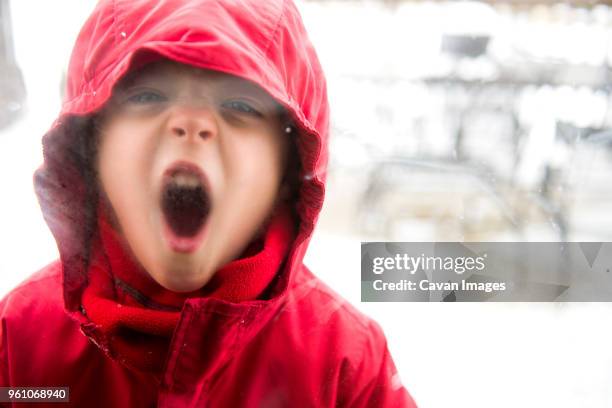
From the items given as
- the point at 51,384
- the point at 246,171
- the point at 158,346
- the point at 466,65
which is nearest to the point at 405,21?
the point at 466,65

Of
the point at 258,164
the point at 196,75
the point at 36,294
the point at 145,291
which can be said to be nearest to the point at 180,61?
the point at 196,75

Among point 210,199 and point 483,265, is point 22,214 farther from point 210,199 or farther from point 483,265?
point 483,265

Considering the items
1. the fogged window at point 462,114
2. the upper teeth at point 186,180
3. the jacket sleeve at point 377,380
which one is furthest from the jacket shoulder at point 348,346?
the upper teeth at point 186,180

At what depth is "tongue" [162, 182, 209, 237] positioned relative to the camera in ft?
2.14

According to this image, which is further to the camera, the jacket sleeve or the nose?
the jacket sleeve

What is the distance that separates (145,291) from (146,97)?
24 centimetres

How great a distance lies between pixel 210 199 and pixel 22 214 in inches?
12.2

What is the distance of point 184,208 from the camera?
66 cm

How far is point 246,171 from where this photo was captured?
2.21ft

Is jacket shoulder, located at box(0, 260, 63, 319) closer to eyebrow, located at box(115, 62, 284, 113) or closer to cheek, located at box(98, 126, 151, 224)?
cheek, located at box(98, 126, 151, 224)

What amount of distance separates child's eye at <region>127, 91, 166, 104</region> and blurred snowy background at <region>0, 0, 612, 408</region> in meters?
0.17

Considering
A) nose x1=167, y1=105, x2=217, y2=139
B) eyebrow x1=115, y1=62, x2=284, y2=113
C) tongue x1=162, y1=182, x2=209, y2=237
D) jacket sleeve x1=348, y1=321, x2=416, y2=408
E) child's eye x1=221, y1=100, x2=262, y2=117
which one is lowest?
jacket sleeve x1=348, y1=321, x2=416, y2=408

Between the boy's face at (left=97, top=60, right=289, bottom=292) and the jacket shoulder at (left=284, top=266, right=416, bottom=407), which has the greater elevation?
the boy's face at (left=97, top=60, right=289, bottom=292)

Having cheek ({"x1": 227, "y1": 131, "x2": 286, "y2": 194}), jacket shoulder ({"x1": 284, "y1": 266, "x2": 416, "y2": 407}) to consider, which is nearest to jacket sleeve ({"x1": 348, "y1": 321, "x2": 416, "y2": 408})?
jacket shoulder ({"x1": 284, "y1": 266, "x2": 416, "y2": 407})
